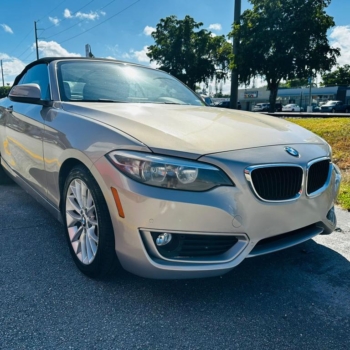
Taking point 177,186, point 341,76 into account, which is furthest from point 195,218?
point 341,76

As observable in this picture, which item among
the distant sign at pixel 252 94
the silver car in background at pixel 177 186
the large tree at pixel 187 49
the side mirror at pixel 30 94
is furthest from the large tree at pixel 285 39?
the distant sign at pixel 252 94

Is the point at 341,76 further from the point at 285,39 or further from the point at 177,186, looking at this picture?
the point at 177,186

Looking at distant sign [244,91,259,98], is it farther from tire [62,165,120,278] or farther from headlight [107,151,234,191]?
headlight [107,151,234,191]

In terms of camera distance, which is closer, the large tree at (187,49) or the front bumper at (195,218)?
the front bumper at (195,218)

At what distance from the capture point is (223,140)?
6.81ft

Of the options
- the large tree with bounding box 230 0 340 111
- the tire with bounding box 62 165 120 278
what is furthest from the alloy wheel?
the large tree with bounding box 230 0 340 111

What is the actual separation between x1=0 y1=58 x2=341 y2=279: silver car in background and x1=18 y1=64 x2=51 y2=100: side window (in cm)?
43

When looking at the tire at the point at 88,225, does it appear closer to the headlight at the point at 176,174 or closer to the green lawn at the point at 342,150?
the headlight at the point at 176,174

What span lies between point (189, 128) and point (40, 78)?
2064mm

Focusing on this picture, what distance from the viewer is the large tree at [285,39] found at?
77.8 feet

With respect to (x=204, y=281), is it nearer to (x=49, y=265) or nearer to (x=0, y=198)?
(x=49, y=265)

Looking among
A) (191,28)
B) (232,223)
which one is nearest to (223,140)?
(232,223)

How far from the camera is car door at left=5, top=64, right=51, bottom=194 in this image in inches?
113

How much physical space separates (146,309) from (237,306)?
0.56 metres
